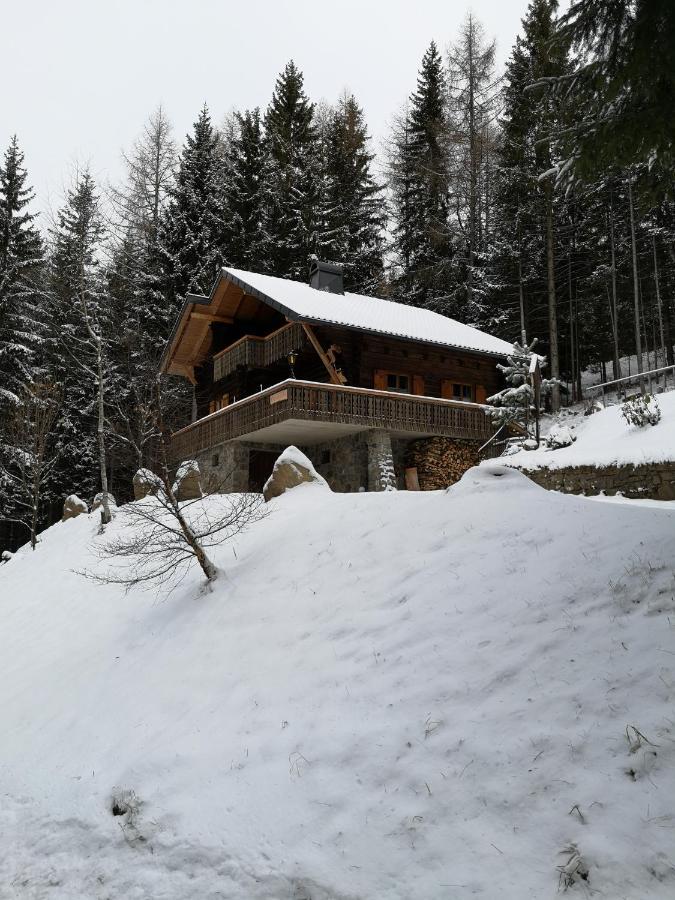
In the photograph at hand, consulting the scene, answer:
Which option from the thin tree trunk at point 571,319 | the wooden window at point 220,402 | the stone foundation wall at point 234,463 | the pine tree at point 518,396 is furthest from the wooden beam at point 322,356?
the thin tree trunk at point 571,319

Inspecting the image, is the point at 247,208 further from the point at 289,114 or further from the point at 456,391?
the point at 456,391

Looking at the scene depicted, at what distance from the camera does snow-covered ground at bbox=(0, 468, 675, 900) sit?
3.42 meters

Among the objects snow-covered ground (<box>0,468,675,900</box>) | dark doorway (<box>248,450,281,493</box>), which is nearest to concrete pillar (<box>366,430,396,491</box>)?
dark doorway (<box>248,450,281,493</box>)

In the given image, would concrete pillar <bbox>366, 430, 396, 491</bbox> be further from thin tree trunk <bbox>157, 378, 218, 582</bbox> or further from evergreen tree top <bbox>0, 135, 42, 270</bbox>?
evergreen tree top <bbox>0, 135, 42, 270</bbox>

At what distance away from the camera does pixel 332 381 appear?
2003cm

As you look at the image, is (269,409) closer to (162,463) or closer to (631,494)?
(162,463)

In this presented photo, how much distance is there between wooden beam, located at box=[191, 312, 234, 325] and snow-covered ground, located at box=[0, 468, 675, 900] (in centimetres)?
1658

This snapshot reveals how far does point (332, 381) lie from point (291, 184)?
1726 cm

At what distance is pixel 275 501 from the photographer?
1252cm

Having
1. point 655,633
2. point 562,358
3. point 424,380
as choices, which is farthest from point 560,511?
point 562,358

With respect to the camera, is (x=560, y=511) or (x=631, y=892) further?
(x=560, y=511)

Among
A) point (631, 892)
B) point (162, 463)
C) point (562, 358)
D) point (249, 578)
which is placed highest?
point (562, 358)

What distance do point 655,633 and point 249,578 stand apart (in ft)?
18.3

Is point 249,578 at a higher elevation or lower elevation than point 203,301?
lower
